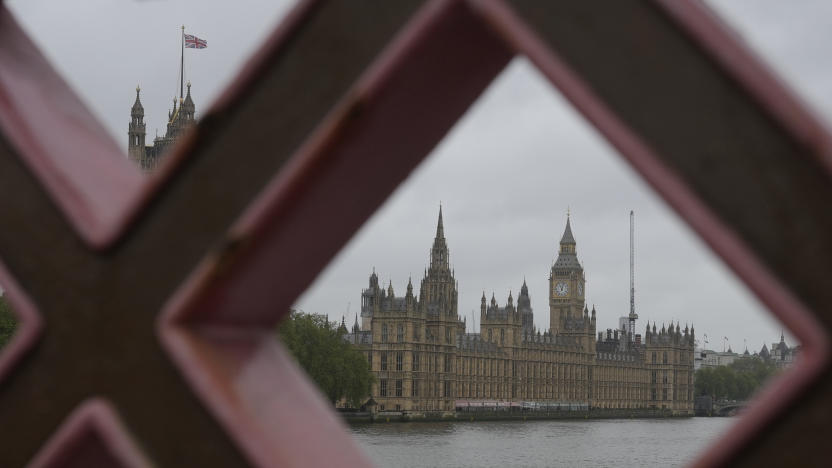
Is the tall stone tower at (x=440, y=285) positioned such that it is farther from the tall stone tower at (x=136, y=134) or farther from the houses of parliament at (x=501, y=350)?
the tall stone tower at (x=136, y=134)

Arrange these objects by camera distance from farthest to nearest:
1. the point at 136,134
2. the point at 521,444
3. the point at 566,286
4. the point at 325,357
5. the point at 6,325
A: the point at 566,286
the point at 136,134
the point at 521,444
the point at 325,357
the point at 6,325

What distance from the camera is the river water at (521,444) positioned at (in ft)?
114

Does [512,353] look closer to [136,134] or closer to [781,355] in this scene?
[136,134]

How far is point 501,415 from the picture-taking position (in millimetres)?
65938

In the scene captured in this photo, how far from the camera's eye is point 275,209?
3.08 feet

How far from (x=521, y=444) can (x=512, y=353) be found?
25.9 meters

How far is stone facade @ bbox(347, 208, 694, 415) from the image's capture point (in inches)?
2344

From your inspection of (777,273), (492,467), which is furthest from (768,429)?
(492,467)

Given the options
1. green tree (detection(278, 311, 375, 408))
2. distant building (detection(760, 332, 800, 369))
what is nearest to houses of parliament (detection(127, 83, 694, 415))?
green tree (detection(278, 311, 375, 408))

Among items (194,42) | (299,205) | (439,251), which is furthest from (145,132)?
(299,205)

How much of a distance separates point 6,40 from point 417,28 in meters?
0.56

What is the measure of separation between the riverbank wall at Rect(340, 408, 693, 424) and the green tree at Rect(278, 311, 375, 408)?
535cm

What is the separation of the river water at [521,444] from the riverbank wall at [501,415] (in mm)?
762

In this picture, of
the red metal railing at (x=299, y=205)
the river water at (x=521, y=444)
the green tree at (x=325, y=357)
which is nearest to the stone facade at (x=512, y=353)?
the river water at (x=521, y=444)
